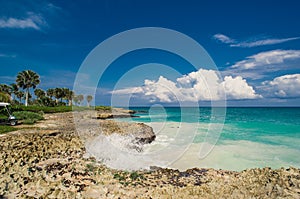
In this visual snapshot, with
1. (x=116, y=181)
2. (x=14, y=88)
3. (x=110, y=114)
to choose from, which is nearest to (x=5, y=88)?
(x=14, y=88)

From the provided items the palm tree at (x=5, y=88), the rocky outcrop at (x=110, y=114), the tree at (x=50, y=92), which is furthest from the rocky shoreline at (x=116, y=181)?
the tree at (x=50, y=92)

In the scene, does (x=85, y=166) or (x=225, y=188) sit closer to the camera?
(x=225, y=188)

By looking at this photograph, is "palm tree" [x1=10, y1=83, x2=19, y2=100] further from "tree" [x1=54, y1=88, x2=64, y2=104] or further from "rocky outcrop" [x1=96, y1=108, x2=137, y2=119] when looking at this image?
"rocky outcrop" [x1=96, y1=108, x2=137, y2=119]

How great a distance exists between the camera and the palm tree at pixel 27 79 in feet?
157

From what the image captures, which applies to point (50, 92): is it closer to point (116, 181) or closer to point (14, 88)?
point (14, 88)

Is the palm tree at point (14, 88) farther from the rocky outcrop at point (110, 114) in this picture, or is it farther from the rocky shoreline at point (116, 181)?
the rocky shoreline at point (116, 181)

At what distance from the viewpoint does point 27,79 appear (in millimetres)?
48438

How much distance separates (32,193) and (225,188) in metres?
5.50

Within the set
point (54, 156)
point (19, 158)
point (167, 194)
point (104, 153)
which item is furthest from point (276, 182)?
point (19, 158)

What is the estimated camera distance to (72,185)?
6.02 m

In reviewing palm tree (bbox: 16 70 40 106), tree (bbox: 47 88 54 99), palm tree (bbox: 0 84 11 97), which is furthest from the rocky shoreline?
tree (bbox: 47 88 54 99)

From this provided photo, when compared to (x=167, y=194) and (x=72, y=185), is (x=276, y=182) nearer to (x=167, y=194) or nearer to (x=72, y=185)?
(x=167, y=194)

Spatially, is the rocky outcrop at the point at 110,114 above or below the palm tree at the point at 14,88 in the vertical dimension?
below

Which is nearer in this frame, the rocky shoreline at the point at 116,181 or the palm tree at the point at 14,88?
the rocky shoreline at the point at 116,181
